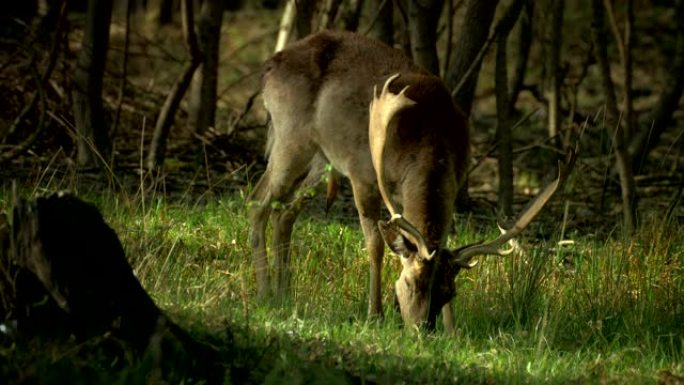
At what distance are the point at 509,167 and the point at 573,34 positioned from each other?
8.62 meters

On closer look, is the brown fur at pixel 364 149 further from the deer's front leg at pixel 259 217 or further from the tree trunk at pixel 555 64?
the tree trunk at pixel 555 64

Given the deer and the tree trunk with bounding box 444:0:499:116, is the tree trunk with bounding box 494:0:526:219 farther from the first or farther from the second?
the deer

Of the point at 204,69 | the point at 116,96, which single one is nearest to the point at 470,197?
the point at 204,69

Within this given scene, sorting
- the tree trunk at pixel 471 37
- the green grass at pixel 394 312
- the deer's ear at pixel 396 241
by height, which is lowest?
the green grass at pixel 394 312

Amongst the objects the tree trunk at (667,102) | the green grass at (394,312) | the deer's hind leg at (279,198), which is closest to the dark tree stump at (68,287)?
the green grass at (394,312)

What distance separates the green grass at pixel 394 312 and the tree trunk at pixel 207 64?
2125 mm

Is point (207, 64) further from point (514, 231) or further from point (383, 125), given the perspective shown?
point (514, 231)

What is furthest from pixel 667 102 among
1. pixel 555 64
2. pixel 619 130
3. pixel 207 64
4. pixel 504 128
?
pixel 207 64

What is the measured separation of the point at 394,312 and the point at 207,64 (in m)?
5.17

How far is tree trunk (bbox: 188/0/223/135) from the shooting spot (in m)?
12.8

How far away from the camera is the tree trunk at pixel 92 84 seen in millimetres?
11477

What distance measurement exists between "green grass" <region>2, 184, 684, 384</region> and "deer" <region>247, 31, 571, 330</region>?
0.24 meters

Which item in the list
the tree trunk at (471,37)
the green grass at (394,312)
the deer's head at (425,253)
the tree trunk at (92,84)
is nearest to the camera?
the green grass at (394,312)

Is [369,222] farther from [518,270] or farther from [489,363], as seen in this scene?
[489,363]
